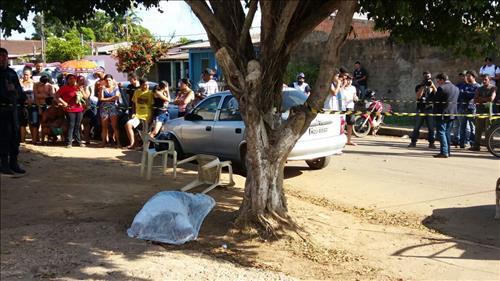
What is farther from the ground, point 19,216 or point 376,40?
point 376,40

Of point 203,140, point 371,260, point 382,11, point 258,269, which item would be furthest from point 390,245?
point 203,140

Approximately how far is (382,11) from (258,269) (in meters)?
3.03

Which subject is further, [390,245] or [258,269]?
[390,245]

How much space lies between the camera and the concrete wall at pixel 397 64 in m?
17.4

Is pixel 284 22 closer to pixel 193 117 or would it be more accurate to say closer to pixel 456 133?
pixel 193 117

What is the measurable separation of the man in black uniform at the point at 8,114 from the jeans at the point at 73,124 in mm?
3756

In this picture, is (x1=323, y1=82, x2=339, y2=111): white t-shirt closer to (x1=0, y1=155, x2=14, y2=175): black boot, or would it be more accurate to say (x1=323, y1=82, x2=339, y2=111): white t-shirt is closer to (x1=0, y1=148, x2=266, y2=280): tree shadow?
(x1=0, y1=148, x2=266, y2=280): tree shadow

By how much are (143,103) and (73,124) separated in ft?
5.55

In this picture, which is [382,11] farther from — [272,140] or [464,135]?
[464,135]

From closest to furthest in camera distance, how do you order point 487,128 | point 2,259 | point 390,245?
point 2,259, point 390,245, point 487,128

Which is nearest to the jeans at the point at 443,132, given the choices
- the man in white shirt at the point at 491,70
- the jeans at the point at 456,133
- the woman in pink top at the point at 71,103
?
the jeans at the point at 456,133

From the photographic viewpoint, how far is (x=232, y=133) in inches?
391

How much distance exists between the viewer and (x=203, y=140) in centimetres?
1058

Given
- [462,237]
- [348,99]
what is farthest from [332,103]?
[462,237]
